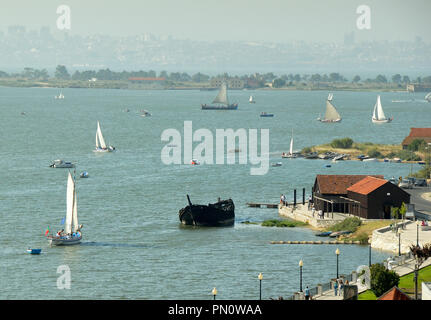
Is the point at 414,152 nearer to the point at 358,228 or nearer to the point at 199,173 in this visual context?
the point at 199,173

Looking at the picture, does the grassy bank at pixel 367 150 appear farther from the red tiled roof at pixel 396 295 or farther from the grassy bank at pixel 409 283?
the red tiled roof at pixel 396 295

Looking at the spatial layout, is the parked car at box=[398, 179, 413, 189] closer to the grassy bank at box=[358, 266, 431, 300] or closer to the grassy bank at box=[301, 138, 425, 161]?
the grassy bank at box=[301, 138, 425, 161]

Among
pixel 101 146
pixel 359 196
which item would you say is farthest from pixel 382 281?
pixel 101 146

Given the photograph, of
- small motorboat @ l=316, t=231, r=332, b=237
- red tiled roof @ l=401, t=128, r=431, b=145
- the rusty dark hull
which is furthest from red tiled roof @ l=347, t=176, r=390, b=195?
red tiled roof @ l=401, t=128, r=431, b=145

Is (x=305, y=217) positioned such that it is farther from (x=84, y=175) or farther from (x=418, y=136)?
(x=418, y=136)

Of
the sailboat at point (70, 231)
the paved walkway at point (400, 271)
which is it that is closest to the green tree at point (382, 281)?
the paved walkway at point (400, 271)
